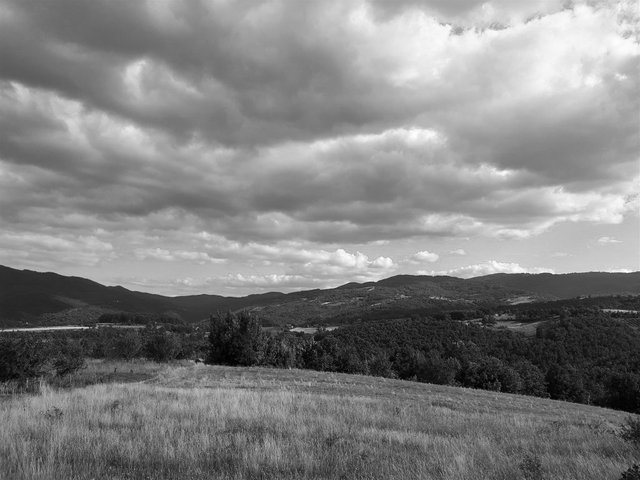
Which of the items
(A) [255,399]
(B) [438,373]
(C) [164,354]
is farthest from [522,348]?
(A) [255,399]

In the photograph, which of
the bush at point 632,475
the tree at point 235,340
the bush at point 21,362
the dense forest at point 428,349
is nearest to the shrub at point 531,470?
the bush at point 632,475

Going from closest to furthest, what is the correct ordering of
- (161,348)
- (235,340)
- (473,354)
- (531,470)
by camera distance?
(531,470), (161,348), (235,340), (473,354)

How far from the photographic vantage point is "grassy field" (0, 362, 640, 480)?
6.22 metres

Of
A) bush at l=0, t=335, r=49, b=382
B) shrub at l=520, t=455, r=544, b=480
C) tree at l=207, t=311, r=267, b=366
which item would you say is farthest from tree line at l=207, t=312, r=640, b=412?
shrub at l=520, t=455, r=544, b=480

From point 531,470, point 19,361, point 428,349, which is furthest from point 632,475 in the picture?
point 428,349

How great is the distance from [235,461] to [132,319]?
15572 cm

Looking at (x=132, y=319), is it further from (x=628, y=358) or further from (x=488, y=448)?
(x=488, y=448)

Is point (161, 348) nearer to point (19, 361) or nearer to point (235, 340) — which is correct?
point (235, 340)

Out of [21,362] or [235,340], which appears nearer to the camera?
[21,362]

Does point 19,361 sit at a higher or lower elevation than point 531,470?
higher

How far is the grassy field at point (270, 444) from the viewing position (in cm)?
622

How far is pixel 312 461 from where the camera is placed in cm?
673

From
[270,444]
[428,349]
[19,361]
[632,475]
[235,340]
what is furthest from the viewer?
[428,349]

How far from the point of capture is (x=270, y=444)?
761 cm
